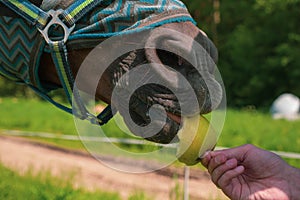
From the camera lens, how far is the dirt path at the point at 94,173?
202 inches

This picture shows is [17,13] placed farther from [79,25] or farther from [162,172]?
[162,172]

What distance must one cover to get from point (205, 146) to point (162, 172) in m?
4.27

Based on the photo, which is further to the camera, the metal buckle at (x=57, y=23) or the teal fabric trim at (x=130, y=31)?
the metal buckle at (x=57, y=23)

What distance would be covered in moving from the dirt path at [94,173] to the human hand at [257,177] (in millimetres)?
1175

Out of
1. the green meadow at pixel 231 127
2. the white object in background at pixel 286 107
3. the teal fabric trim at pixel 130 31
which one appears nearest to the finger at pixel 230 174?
the teal fabric trim at pixel 130 31

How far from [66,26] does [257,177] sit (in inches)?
44.4

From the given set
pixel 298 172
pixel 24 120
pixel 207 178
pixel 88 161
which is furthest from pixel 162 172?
pixel 24 120

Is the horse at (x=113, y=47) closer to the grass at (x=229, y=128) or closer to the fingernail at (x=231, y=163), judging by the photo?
the fingernail at (x=231, y=163)

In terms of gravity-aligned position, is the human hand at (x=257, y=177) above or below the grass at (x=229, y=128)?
above

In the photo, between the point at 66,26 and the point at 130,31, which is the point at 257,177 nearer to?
the point at 130,31

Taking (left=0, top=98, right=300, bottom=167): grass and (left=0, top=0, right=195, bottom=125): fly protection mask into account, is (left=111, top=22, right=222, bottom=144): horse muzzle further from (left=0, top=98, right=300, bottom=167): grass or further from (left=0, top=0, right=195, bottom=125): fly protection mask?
(left=0, top=98, right=300, bottom=167): grass

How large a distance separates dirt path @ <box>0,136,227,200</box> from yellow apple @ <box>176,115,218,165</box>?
151 cm

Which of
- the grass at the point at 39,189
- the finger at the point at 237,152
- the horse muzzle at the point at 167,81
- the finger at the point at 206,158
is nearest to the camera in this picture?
the horse muzzle at the point at 167,81

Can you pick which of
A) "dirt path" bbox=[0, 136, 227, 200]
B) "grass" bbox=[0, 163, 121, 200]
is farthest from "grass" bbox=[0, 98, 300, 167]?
"grass" bbox=[0, 163, 121, 200]
